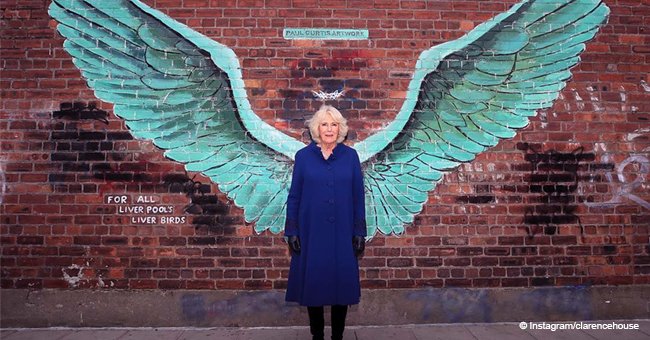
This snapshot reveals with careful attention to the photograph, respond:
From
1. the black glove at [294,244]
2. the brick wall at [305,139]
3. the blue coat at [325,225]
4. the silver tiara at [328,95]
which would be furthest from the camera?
the silver tiara at [328,95]

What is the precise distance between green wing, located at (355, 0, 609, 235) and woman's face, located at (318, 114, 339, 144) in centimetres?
74

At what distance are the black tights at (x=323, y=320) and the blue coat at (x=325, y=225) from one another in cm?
15

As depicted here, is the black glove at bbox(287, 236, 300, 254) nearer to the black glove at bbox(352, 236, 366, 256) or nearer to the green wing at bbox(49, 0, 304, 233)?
the black glove at bbox(352, 236, 366, 256)

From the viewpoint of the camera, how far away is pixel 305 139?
11.7 ft

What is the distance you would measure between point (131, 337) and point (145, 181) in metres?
1.29

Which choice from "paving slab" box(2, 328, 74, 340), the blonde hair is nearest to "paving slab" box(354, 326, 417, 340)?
the blonde hair

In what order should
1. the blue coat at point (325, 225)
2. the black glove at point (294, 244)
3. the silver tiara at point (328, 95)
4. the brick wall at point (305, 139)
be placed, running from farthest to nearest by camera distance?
the silver tiara at point (328, 95)
the brick wall at point (305, 139)
the black glove at point (294, 244)
the blue coat at point (325, 225)

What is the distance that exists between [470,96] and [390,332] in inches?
86.8

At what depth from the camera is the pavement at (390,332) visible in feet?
10.5

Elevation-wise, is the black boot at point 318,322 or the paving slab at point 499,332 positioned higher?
the black boot at point 318,322

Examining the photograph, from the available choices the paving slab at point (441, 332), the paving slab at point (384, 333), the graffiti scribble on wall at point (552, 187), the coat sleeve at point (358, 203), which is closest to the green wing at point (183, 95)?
the coat sleeve at point (358, 203)

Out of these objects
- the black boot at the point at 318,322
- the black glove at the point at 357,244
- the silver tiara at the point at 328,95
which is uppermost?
the silver tiara at the point at 328,95

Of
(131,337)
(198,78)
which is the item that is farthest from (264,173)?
(131,337)

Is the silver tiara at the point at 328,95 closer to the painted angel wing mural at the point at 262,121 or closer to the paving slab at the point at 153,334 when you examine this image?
the painted angel wing mural at the point at 262,121
